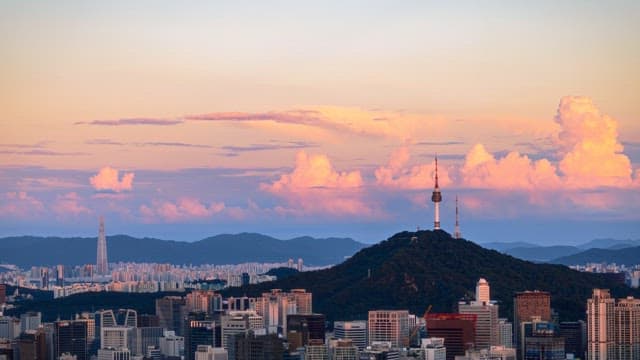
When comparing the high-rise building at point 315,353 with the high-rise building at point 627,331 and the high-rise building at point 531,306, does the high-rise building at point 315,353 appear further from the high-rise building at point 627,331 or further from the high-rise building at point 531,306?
the high-rise building at point 531,306

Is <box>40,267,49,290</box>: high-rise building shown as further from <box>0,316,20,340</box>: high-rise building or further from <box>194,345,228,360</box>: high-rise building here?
<box>194,345,228,360</box>: high-rise building

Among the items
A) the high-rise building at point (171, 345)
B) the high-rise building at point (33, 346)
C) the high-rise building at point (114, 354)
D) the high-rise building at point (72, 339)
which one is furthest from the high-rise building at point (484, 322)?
the high-rise building at point (33, 346)

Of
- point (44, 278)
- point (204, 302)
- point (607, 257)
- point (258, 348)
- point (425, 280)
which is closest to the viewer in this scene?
point (258, 348)

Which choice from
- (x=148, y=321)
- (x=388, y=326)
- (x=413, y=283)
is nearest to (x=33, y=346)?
(x=148, y=321)

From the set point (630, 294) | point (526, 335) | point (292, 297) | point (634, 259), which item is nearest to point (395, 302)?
point (292, 297)

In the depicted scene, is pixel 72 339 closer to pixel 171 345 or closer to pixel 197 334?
pixel 171 345

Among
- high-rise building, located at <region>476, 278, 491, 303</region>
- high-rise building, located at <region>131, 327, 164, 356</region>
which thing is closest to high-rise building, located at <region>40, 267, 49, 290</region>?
high-rise building, located at <region>131, 327, 164, 356</region>

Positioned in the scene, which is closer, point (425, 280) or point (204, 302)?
point (204, 302)
